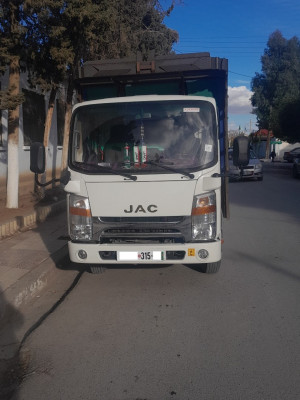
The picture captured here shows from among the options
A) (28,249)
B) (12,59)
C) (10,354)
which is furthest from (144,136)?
(12,59)

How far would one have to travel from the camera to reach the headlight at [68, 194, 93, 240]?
4.73 m

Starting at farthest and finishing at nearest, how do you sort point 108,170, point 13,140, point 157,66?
point 13,140
point 157,66
point 108,170

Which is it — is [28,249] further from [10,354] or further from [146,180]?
[10,354]

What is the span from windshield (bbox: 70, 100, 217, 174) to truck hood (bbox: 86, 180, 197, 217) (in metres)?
0.21

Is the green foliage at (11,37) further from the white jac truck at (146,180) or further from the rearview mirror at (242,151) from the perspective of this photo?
the rearview mirror at (242,151)

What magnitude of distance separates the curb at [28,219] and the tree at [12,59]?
0.69 m

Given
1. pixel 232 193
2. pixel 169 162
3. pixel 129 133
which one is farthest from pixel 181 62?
pixel 232 193

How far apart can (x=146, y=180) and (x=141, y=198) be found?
0.72ft

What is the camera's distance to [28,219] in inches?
322

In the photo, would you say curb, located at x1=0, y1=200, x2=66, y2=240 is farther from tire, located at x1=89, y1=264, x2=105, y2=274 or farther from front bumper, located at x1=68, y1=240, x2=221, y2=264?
front bumper, located at x1=68, y1=240, x2=221, y2=264

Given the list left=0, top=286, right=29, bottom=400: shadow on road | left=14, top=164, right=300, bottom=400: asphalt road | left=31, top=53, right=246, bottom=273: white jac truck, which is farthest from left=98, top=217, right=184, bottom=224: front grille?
left=0, top=286, right=29, bottom=400: shadow on road

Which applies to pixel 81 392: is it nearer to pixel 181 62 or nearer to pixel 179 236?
pixel 179 236

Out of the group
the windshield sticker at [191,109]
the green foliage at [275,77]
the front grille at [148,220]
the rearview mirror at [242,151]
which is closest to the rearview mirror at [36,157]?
the front grille at [148,220]

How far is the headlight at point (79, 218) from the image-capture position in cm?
473
